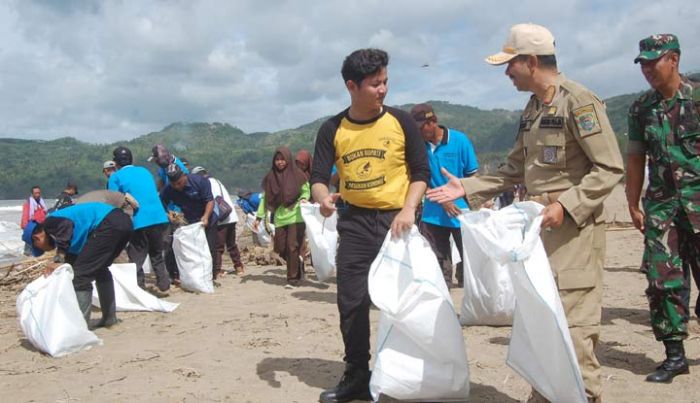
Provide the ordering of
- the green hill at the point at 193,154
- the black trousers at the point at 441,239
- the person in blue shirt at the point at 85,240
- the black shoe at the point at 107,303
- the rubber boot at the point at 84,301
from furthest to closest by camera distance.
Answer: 1. the green hill at the point at 193,154
2. the black trousers at the point at 441,239
3. the black shoe at the point at 107,303
4. the rubber boot at the point at 84,301
5. the person in blue shirt at the point at 85,240

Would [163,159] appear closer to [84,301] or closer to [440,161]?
[84,301]

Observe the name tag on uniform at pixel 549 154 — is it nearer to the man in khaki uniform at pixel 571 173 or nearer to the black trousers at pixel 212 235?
the man in khaki uniform at pixel 571 173

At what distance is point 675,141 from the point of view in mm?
3283

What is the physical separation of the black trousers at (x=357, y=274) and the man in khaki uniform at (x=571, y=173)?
2.75 ft

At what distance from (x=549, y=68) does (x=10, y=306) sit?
6.64 m

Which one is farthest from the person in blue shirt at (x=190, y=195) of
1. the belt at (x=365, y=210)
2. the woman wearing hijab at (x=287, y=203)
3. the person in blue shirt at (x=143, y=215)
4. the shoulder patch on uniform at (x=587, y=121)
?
the shoulder patch on uniform at (x=587, y=121)

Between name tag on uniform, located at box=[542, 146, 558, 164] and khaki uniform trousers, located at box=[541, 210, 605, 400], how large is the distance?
26 centimetres

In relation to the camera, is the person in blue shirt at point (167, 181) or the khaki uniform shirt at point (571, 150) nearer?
the khaki uniform shirt at point (571, 150)

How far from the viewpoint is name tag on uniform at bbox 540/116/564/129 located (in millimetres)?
2658

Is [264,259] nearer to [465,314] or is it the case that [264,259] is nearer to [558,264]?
[465,314]

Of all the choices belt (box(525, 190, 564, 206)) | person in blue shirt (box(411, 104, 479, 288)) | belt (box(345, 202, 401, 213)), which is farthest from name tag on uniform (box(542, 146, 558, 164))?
person in blue shirt (box(411, 104, 479, 288))

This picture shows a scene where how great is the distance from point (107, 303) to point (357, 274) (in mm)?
3180

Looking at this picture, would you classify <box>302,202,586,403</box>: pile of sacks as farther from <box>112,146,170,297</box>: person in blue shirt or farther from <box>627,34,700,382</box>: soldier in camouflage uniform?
<box>112,146,170,297</box>: person in blue shirt

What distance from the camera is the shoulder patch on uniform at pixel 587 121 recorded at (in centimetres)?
257
